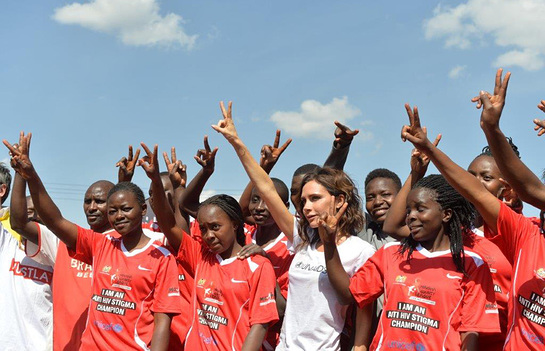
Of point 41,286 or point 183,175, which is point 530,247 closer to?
point 183,175

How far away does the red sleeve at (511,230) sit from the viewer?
372cm

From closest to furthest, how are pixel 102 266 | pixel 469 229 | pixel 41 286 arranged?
pixel 469 229
pixel 102 266
pixel 41 286

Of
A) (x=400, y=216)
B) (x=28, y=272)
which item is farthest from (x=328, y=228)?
(x=28, y=272)

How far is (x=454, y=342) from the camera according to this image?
376cm

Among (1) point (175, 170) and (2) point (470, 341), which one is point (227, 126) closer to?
(1) point (175, 170)

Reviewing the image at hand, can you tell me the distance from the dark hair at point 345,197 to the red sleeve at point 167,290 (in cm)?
112

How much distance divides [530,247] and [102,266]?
10.6 ft

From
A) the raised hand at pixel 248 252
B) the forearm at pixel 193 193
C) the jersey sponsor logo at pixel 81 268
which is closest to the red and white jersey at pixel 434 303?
the raised hand at pixel 248 252

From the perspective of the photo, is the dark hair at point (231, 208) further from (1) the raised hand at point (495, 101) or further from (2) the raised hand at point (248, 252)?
(1) the raised hand at point (495, 101)

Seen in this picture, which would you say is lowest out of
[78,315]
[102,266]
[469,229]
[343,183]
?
[78,315]

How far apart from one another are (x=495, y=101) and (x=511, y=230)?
826mm

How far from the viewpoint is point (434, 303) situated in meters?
3.83

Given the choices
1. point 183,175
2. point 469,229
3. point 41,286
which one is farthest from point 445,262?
point 41,286

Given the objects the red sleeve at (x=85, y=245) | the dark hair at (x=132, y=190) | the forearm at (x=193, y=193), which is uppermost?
the forearm at (x=193, y=193)
